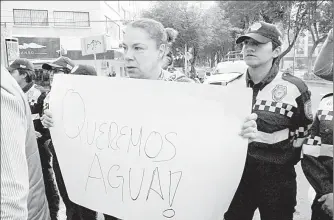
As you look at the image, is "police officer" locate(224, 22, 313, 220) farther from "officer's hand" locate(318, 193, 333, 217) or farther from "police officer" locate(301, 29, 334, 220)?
"officer's hand" locate(318, 193, 333, 217)

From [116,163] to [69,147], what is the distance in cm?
33

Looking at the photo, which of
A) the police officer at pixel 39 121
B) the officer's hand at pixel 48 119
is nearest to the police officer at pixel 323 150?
the officer's hand at pixel 48 119

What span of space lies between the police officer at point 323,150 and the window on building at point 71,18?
25.5 meters

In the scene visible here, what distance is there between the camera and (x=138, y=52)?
185 centimetres

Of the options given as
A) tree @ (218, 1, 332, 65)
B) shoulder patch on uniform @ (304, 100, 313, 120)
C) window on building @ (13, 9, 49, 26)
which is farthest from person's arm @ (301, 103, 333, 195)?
window on building @ (13, 9, 49, 26)

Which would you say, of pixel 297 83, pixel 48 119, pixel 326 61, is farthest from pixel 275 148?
pixel 48 119

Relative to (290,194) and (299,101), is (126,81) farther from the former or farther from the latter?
(290,194)

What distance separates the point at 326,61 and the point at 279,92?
382 mm

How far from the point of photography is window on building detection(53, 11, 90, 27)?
25.1 meters

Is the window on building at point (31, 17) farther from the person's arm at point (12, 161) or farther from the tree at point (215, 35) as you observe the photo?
the person's arm at point (12, 161)

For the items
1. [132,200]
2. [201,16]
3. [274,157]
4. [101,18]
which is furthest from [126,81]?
[101,18]

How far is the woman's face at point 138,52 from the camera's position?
1.84m

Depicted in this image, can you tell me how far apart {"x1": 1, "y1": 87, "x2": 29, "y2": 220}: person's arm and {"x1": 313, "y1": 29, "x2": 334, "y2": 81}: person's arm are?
4.85 ft

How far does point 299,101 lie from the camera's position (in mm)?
2080
